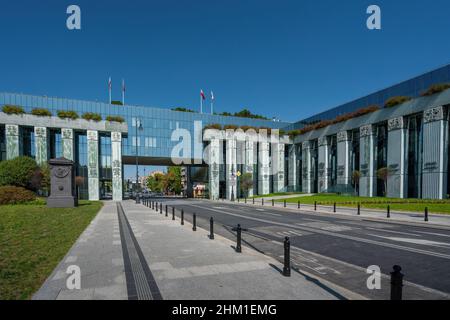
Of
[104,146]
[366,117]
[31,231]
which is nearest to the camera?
[31,231]

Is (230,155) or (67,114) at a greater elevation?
(67,114)

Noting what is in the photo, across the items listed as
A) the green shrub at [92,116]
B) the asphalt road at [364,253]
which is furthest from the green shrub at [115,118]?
the asphalt road at [364,253]

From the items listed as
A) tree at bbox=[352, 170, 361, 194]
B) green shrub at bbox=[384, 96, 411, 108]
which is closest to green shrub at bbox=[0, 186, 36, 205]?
tree at bbox=[352, 170, 361, 194]

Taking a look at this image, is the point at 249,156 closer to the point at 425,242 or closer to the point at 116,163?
the point at 116,163

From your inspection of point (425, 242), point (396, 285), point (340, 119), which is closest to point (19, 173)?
point (396, 285)

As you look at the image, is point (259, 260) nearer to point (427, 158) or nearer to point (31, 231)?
point (31, 231)

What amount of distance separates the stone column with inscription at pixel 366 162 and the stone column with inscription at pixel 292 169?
59.0ft

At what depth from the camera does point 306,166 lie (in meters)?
53.6

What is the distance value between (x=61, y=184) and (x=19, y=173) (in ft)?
38.7

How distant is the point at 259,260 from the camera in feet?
23.6

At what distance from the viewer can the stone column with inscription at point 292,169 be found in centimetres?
5717
